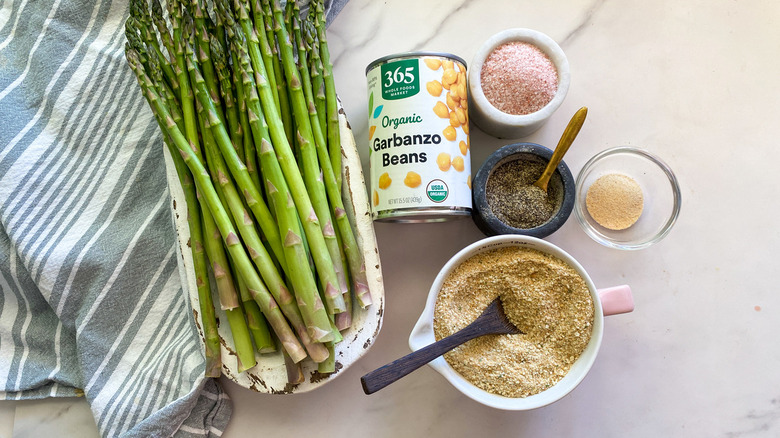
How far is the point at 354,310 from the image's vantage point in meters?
0.83

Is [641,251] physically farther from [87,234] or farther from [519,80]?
[87,234]

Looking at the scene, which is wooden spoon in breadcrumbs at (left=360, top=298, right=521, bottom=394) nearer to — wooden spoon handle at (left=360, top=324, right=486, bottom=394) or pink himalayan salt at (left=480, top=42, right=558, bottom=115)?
wooden spoon handle at (left=360, top=324, right=486, bottom=394)

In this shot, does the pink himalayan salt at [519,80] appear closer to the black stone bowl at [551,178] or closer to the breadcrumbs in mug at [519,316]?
the black stone bowl at [551,178]

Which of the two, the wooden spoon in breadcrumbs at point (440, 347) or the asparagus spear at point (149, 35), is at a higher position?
the asparagus spear at point (149, 35)

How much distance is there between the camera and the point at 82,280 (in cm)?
89

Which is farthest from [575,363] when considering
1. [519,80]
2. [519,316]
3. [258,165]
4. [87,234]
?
[87,234]

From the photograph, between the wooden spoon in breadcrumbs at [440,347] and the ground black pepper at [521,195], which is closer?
the wooden spoon in breadcrumbs at [440,347]

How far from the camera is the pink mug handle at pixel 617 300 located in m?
0.79

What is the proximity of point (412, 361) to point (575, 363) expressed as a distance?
25 cm

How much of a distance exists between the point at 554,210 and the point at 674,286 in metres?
0.28

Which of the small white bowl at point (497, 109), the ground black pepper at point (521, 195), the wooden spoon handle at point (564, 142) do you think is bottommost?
the ground black pepper at point (521, 195)

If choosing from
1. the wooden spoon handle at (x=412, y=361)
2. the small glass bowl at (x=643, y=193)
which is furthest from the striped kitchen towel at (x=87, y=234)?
the small glass bowl at (x=643, y=193)

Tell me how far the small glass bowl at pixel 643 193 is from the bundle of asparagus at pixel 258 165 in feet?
1.31

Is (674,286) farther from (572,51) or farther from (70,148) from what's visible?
(70,148)
